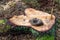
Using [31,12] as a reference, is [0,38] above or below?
A: below

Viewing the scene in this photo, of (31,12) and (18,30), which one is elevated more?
(31,12)

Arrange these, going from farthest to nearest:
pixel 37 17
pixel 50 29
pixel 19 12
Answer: pixel 19 12, pixel 37 17, pixel 50 29

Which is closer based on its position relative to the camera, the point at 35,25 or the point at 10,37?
the point at 35,25

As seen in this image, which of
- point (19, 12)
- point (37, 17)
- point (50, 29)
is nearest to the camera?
point (50, 29)

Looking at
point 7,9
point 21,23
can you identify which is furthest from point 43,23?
point 7,9

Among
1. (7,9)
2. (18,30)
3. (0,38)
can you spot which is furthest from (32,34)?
(7,9)

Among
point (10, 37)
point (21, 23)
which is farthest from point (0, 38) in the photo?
point (21, 23)

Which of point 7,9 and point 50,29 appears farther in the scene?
point 7,9

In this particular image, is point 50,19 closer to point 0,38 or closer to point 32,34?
point 32,34

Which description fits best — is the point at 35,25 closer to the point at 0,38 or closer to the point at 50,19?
the point at 50,19
